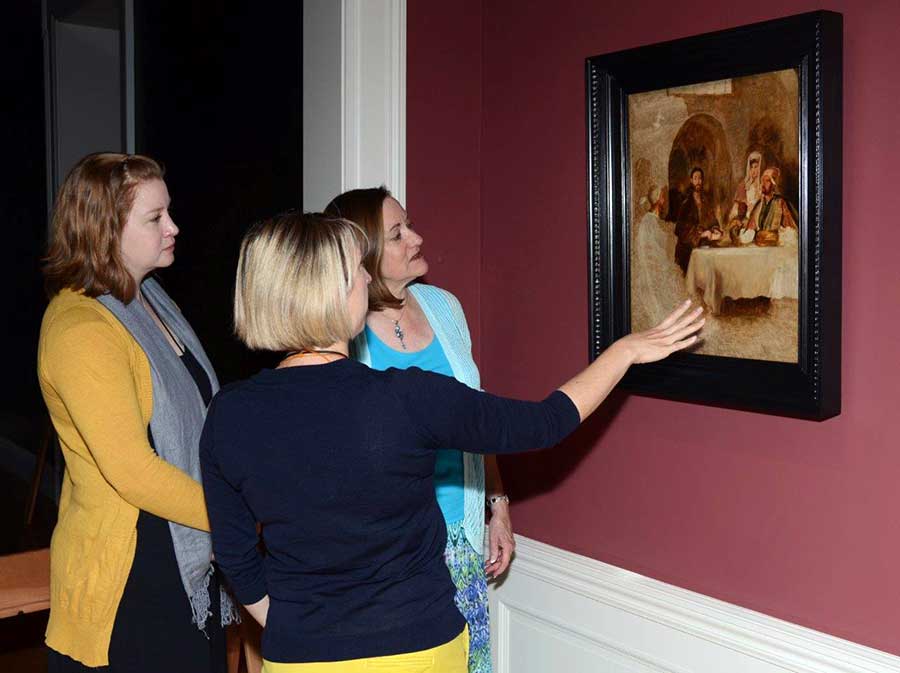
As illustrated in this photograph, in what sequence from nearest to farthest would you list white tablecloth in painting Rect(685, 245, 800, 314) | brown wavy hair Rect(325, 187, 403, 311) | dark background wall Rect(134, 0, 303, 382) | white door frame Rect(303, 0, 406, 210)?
white tablecloth in painting Rect(685, 245, 800, 314)
brown wavy hair Rect(325, 187, 403, 311)
white door frame Rect(303, 0, 406, 210)
dark background wall Rect(134, 0, 303, 382)

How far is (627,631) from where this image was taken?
238cm

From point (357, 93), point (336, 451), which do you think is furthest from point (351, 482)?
point (357, 93)

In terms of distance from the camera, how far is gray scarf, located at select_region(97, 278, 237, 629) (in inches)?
82.5

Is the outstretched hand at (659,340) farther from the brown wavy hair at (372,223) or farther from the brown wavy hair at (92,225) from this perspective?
the brown wavy hair at (92,225)

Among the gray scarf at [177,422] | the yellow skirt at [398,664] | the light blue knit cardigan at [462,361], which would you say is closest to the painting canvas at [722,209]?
the light blue knit cardigan at [462,361]

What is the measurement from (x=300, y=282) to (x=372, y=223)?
0.74 metres

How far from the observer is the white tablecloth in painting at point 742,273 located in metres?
1.92

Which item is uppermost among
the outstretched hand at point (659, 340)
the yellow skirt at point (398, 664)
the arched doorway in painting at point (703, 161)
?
the arched doorway in painting at point (703, 161)

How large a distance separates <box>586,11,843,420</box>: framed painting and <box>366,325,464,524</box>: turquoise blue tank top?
0.36 meters

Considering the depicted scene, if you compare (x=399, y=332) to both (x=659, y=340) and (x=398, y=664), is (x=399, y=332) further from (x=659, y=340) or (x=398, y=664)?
(x=398, y=664)

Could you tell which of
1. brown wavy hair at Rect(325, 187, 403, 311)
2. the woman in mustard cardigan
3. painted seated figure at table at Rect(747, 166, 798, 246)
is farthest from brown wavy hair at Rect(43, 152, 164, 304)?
painted seated figure at table at Rect(747, 166, 798, 246)

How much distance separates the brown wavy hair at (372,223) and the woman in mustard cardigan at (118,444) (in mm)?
369

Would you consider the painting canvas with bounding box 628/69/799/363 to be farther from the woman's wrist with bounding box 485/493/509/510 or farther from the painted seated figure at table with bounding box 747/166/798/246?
the woman's wrist with bounding box 485/493/509/510

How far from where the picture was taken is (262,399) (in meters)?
1.51
